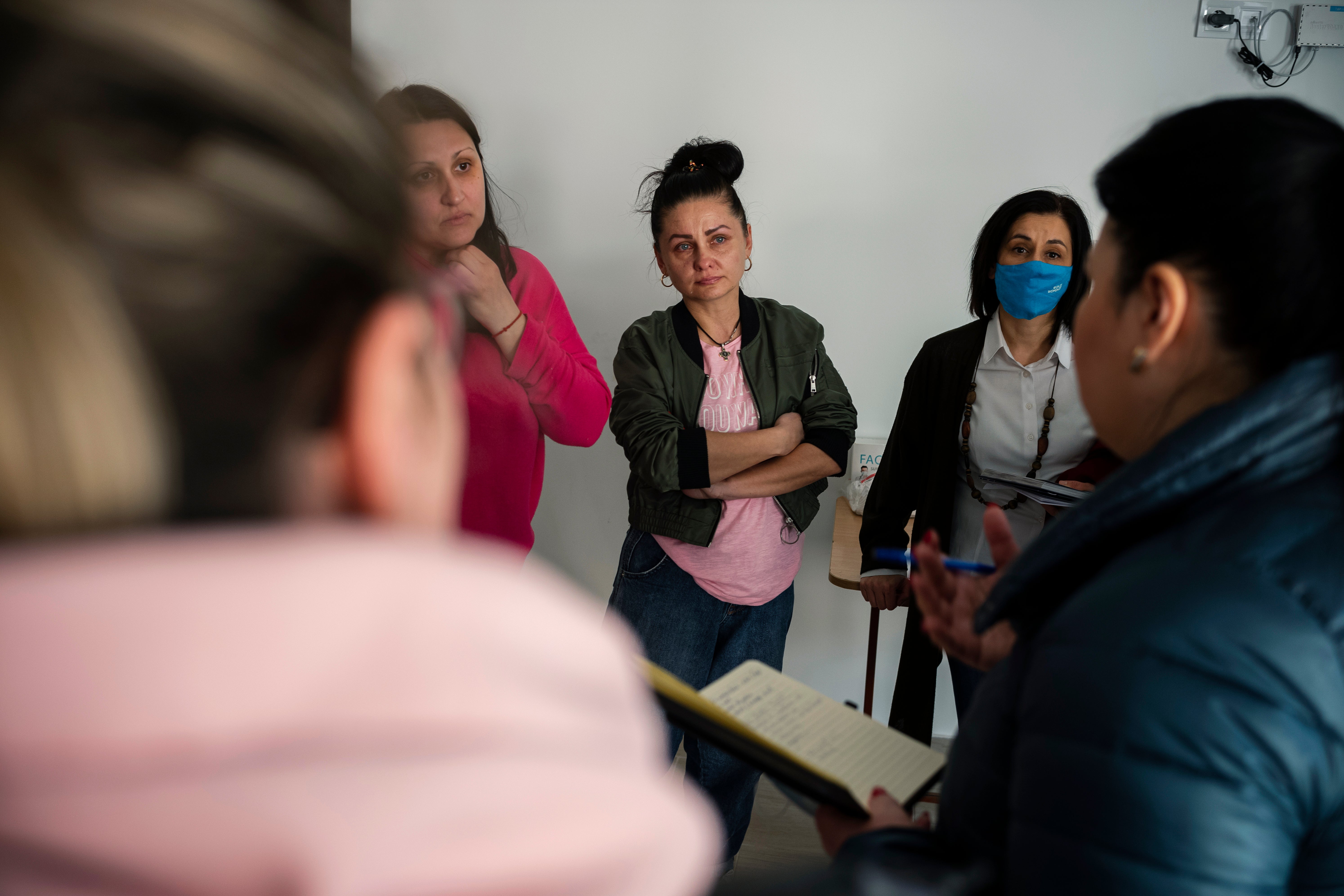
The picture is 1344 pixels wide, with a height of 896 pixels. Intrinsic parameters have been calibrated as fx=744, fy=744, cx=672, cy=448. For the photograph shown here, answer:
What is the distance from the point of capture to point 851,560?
212 cm

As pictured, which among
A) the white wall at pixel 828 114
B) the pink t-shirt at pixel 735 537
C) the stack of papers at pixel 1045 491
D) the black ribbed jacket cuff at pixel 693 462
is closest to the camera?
the stack of papers at pixel 1045 491

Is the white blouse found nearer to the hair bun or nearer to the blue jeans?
the blue jeans

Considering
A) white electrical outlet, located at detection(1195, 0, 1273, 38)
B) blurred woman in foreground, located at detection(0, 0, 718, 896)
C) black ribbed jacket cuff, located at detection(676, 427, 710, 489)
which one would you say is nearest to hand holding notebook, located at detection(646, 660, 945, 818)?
blurred woman in foreground, located at detection(0, 0, 718, 896)

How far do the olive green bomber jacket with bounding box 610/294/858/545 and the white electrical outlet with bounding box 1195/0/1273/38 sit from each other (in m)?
1.59

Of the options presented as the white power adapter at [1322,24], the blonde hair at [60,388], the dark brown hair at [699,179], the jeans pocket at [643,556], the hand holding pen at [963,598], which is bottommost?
the jeans pocket at [643,556]

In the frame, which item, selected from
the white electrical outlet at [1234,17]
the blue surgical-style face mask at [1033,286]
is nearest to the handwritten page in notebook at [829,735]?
the blue surgical-style face mask at [1033,286]

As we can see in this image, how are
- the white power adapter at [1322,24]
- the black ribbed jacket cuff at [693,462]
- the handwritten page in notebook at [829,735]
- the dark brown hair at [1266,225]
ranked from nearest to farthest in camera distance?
1. the dark brown hair at [1266,225]
2. the handwritten page in notebook at [829,735]
3. the black ribbed jacket cuff at [693,462]
4. the white power adapter at [1322,24]

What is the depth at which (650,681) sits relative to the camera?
68 centimetres

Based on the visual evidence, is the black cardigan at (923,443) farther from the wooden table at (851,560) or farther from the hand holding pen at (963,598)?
the hand holding pen at (963,598)

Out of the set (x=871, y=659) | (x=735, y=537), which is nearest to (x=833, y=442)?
(x=735, y=537)

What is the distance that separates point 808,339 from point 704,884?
5.75 ft

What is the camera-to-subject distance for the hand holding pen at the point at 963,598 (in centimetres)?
101

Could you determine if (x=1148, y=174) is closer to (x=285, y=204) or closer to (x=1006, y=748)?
(x=1006, y=748)

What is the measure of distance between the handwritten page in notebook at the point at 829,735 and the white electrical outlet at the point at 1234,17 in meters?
2.50
